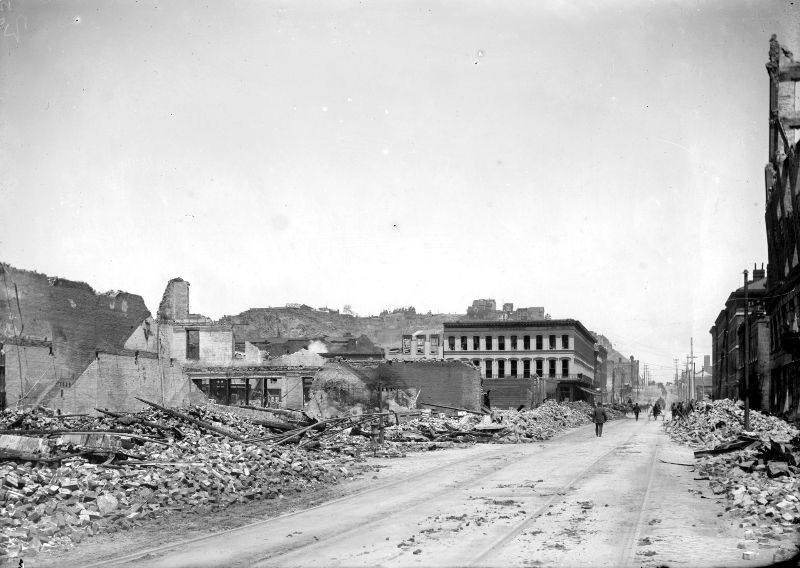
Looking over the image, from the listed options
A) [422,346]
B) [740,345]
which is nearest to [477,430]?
[740,345]

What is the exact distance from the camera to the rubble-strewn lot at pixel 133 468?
1187cm

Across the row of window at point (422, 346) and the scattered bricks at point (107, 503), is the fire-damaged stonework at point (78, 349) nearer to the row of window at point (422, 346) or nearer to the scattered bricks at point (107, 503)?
A: the scattered bricks at point (107, 503)

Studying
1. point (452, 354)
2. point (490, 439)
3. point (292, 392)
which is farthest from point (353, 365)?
point (452, 354)

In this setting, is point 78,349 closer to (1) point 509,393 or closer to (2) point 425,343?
(1) point 509,393

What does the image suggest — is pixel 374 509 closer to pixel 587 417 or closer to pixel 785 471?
pixel 785 471

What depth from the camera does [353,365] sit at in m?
47.7

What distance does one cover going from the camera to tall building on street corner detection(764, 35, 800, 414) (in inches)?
1638

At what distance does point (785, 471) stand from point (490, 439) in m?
19.9

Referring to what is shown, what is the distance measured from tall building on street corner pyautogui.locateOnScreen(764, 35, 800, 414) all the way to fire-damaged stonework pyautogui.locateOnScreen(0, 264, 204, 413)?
1161 inches

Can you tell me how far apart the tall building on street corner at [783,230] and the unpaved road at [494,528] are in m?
24.8

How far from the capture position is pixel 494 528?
465 inches

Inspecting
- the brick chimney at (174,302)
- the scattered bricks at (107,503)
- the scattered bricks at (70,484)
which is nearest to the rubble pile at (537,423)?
the scattered bricks at (107,503)

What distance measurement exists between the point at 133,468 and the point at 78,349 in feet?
58.8

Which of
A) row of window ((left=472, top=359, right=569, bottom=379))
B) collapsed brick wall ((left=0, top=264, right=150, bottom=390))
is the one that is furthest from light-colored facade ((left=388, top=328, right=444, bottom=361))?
collapsed brick wall ((left=0, top=264, right=150, bottom=390))
